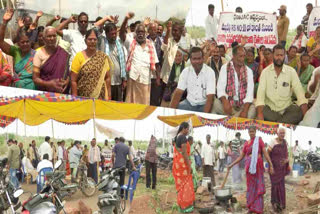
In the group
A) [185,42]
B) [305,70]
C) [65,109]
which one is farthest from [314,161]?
[65,109]

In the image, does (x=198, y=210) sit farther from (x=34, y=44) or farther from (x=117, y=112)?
(x=34, y=44)

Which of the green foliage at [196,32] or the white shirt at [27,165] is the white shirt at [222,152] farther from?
the white shirt at [27,165]

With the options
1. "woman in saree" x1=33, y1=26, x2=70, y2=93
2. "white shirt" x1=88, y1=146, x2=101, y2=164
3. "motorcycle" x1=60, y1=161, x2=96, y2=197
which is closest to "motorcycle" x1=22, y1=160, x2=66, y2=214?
"motorcycle" x1=60, y1=161, x2=96, y2=197

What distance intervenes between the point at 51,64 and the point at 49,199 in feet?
5.51

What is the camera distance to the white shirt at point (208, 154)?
29.5ft

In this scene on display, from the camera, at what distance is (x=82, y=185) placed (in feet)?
29.7

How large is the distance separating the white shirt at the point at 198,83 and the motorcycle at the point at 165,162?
2.54 feet

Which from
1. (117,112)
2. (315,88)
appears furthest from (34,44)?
(315,88)

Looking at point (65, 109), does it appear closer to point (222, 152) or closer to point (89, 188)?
point (89, 188)

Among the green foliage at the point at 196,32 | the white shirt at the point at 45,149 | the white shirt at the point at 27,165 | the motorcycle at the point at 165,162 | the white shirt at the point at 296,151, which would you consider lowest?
the white shirt at the point at 27,165

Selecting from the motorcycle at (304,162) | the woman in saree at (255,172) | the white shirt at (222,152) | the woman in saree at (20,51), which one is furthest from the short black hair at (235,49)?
the woman in saree at (20,51)

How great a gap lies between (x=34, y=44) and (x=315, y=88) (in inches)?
143

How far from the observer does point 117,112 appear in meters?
9.05

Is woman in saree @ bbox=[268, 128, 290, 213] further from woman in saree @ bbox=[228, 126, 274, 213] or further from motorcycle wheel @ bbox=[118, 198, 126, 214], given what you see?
motorcycle wheel @ bbox=[118, 198, 126, 214]
